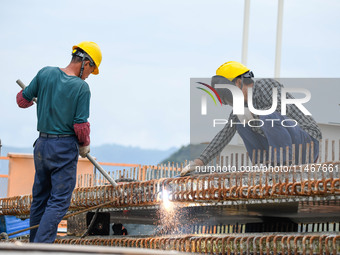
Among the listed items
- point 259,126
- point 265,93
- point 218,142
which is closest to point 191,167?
point 218,142

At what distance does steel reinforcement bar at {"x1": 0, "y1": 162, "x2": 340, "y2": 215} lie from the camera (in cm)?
582

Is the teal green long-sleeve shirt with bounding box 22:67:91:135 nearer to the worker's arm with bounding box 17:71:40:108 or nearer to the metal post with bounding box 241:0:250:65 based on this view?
the worker's arm with bounding box 17:71:40:108

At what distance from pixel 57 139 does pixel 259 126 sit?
2435 millimetres

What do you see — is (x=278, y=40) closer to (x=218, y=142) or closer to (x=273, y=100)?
(x=218, y=142)

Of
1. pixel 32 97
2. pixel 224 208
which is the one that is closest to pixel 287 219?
pixel 224 208

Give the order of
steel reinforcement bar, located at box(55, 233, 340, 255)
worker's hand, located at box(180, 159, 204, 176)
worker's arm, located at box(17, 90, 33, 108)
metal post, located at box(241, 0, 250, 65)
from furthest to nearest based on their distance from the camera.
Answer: metal post, located at box(241, 0, 250, 65) < worker's hand, located at box(180, 159, 204, 176) < worker's arm, located at box(17, 90, 33, 108) < steel reinforcement bar, located at box(55, 233, 340, 255)

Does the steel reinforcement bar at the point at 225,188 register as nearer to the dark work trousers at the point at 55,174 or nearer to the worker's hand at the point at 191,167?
the worker's hand at the point at 191,167

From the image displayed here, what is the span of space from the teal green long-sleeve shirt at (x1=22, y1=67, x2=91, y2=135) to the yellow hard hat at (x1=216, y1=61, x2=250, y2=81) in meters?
2.14

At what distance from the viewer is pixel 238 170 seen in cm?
735

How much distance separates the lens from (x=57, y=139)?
709 cm

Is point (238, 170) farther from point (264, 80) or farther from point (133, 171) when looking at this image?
point (133, 171)

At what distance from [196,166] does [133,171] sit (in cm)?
192

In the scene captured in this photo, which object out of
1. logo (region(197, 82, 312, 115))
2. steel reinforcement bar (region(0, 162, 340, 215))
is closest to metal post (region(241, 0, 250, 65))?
logo (region(197, 82, 312, 115))

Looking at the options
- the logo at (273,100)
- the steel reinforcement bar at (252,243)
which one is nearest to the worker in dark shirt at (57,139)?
the steel reinforcement bar at (252,243)
